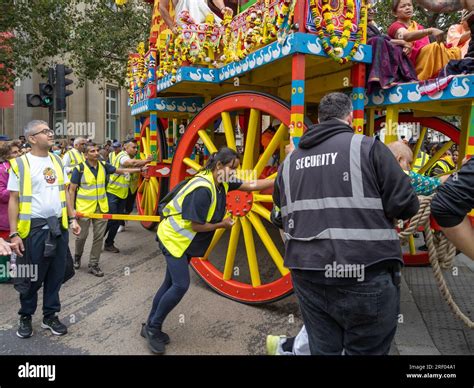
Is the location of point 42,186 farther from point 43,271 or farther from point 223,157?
point 223,157

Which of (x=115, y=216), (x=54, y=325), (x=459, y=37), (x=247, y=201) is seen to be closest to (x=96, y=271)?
(x=115, y=216)

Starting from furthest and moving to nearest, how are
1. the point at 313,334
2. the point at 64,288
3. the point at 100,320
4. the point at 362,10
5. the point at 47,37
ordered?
the point at 47,37
the point at 64,288
the point at 100,320
the point at 362,10
the point at 313,334

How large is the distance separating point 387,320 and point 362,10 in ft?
8.28

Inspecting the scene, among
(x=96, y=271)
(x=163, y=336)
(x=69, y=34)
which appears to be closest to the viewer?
(x=163, y=336)

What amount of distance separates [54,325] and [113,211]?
10.1ft

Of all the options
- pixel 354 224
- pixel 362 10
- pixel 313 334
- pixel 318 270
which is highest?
pixel 362 10

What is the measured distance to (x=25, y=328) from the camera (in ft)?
11.8

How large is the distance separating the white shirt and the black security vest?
91.3 inches

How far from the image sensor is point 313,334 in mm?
2260

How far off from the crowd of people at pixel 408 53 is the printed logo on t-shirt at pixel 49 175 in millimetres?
2735

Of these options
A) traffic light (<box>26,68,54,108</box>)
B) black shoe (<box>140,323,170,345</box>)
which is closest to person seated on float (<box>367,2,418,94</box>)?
black shoe (<box>140,323,170,345</box>)
